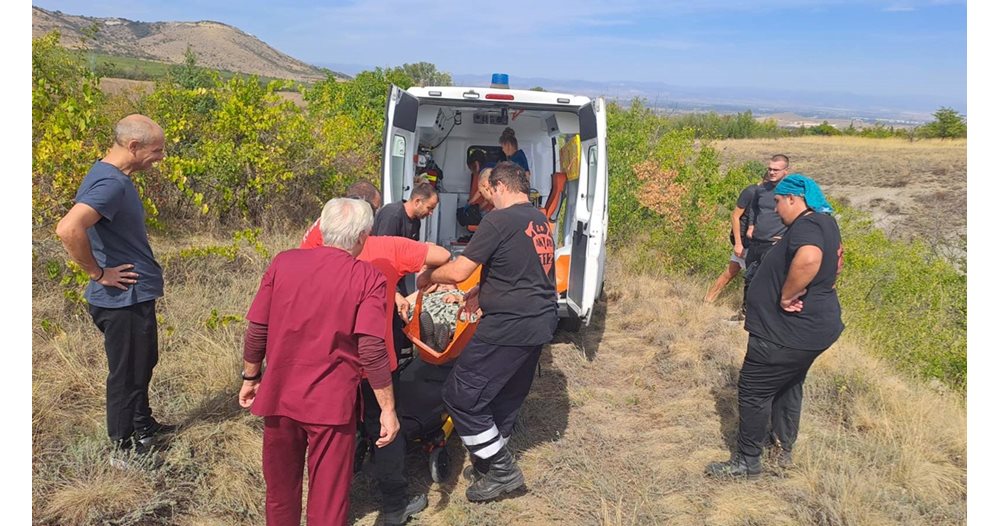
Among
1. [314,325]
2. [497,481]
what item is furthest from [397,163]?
[314,325]

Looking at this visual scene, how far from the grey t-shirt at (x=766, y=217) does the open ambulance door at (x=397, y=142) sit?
325 centimetres

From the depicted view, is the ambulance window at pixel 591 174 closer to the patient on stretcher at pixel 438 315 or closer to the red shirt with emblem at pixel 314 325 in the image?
the patient on stretcher at pixel 438 315

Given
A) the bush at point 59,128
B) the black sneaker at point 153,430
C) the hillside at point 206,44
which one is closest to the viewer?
the black sneaker at point 153,430

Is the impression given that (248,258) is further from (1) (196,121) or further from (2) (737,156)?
(2) (737,156)

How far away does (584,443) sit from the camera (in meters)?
3.95

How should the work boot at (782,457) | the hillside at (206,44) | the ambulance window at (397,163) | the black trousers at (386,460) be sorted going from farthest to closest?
the hillside at (206,44) → the ambulance window at (397,163) → the work boot at (782,457) → the black trousers at (386,460)

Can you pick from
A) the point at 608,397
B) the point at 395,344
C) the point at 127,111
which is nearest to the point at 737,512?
the point at 608,397

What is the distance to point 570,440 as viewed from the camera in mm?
3994

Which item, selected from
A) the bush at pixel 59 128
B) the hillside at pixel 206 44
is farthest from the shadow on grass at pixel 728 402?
the hillside at pixel 206 44

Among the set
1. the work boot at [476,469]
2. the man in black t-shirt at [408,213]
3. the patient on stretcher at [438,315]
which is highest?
the man in black t-shirt at [408,213]

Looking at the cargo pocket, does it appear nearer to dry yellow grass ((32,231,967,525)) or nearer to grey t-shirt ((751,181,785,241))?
dry yellow grass ((32,231,967,525))

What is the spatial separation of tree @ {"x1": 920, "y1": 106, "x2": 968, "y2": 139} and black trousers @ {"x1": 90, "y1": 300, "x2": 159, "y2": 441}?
4697 cm

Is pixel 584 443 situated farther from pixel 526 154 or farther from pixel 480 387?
pixel 526 154

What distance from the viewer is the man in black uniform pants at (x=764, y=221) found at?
560 centimetres
